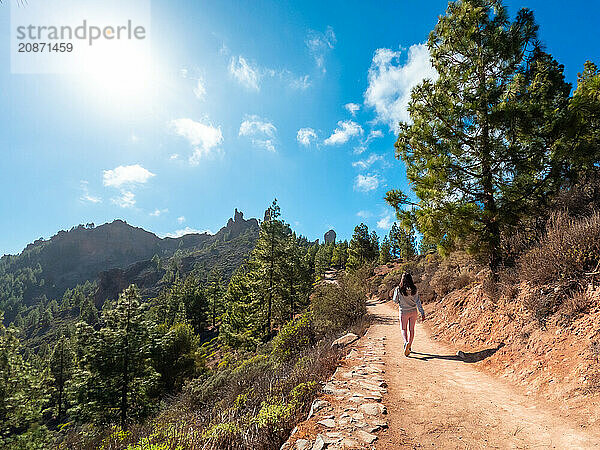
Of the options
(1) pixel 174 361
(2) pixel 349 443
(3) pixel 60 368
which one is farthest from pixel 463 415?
(3) pixel 60 368

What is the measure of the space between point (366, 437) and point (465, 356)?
4.63 meters

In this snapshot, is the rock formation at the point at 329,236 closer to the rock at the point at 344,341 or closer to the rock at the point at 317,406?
the rock at the point at 344,341

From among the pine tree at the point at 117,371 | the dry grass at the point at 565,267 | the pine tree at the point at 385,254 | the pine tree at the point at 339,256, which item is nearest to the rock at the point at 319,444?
the dry grass at the point at 565,267

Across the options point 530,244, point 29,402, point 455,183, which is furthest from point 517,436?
point 29,402

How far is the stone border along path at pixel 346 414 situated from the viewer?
2965 mm

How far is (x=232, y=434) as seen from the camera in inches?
133

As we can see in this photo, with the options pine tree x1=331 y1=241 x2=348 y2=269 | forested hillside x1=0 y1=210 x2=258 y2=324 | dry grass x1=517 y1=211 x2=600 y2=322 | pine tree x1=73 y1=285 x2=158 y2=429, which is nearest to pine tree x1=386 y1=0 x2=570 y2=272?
dry grass x1=517 y1=211 x2=600 y2=322

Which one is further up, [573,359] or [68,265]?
[68,265]

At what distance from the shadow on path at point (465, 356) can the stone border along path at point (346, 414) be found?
62.4 inches

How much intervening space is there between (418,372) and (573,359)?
2418 mm

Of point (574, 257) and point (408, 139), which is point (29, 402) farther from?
point (574, 257)

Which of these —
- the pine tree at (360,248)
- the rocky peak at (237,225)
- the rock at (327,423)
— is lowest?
the rock at (327,423)

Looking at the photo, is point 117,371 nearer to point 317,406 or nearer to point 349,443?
point 317,406

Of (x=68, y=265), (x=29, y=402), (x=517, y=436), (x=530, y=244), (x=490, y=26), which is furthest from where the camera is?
(x=68, y=265)
